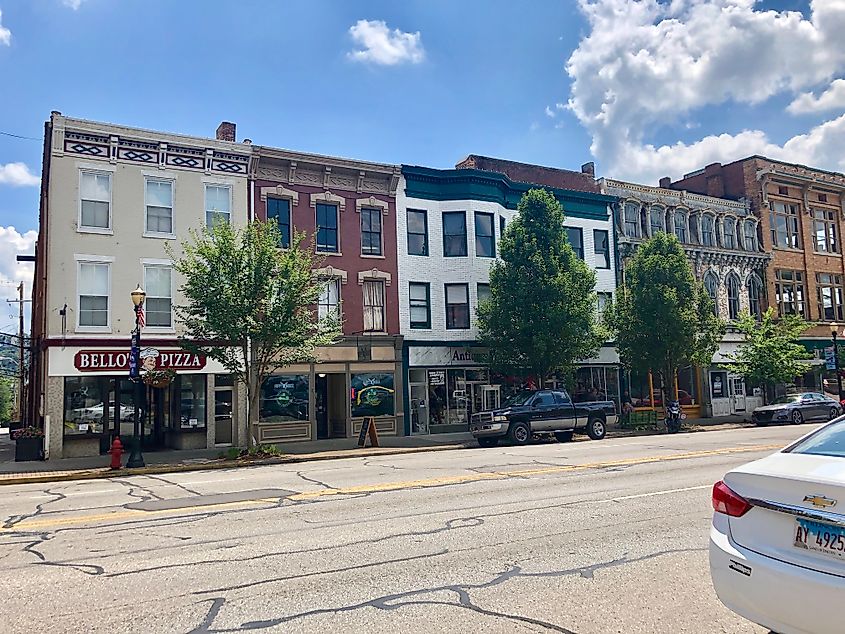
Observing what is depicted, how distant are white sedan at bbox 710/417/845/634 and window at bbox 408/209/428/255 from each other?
2532 cm

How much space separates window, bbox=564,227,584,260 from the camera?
33.8 meters

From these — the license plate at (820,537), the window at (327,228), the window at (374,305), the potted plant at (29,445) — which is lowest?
the potted plant at (29,445)

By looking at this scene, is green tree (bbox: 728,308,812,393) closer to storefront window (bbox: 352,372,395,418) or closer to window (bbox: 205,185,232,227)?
storefront window (bbox: 352,372,395,418)

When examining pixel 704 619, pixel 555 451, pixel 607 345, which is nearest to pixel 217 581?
pixel 704 619

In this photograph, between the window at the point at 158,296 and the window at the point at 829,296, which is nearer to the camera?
the window at the point at 158,296

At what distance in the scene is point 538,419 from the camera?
23891 millimetres

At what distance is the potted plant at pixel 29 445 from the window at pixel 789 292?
35.7 m

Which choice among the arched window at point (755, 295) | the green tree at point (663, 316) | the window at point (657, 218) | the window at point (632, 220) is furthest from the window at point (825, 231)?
the green tree at point (663, 316)

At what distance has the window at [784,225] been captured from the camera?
1587 inches

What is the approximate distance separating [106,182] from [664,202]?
25.8 m

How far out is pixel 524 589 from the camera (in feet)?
20.3

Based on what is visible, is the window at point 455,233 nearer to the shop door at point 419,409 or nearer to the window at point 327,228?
the window at point 327,228

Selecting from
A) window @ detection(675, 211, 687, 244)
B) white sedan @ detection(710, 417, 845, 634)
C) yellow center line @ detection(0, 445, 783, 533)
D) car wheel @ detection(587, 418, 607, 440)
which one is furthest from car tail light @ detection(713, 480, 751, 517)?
window @ detection(675, 211, 687, 244)

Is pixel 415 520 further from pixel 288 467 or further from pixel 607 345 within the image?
pixel 607 345
